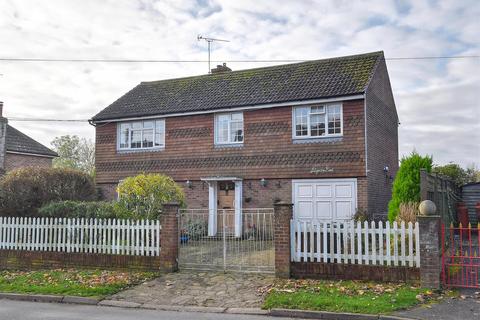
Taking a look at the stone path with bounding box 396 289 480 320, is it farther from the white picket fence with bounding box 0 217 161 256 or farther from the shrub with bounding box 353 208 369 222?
the shrub with bounding box 353 208 369 222

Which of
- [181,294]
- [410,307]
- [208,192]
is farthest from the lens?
[208,192]

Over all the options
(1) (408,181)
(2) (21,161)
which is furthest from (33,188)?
(2) (21,161)

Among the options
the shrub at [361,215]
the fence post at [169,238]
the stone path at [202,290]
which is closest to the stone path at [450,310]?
the stone path at [202,290]

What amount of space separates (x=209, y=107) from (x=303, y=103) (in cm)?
421

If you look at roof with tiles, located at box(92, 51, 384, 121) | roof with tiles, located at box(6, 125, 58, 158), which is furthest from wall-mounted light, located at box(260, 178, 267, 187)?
roof with tiles, located at box(6, 125, 58, 158)

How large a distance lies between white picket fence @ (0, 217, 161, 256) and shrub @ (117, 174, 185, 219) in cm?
89

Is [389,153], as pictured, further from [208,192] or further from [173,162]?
[173,162]

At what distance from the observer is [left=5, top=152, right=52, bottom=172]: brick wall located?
1097 inches

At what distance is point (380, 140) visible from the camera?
61.7 ft

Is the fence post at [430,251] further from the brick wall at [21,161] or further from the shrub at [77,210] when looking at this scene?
the brick wall at [21,161]

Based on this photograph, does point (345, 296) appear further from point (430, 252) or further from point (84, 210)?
point (84, 210)

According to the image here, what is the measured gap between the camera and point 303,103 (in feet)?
57.7

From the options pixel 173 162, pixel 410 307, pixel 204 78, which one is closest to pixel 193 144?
pixel 173 162

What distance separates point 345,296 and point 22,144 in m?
26.9
